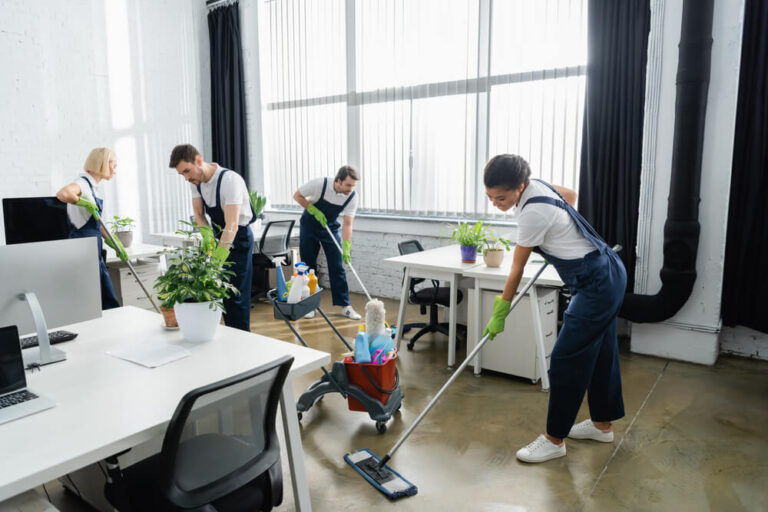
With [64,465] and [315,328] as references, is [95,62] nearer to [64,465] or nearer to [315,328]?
[315,328]

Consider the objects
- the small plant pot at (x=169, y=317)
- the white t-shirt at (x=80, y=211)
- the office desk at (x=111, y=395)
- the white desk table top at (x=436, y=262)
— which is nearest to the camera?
the office desk at (x=111, y=395)

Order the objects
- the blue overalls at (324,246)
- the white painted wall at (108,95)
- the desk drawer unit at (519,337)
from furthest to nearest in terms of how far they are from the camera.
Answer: the white painted wall at (108,95) < the blue overalls at (324,246) < the desk drawer unit at (519,337)

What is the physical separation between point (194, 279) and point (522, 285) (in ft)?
6.42

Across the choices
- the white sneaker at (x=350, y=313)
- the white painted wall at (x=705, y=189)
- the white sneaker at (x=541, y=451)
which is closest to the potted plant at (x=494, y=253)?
the white painted wall at (x=705, y=189)

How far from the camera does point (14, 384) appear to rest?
1467mm

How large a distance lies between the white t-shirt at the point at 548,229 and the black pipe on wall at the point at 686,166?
5.15ft

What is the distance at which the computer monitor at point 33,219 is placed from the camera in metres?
2.93

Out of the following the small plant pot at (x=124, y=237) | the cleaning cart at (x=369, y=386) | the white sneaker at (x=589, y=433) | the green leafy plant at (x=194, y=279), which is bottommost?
the white sneaker at (x=589, y=433)

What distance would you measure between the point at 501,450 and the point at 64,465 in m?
1.87

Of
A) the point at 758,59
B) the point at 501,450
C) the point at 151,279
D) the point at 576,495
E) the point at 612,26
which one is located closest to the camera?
the point at 576,495

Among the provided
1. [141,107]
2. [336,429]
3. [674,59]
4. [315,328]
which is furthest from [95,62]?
[674,59]

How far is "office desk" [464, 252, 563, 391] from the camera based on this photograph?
3045mm

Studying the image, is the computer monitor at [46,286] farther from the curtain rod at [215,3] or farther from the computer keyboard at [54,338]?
the curtain rod at [215,3]

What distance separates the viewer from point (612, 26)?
374 centimetres
